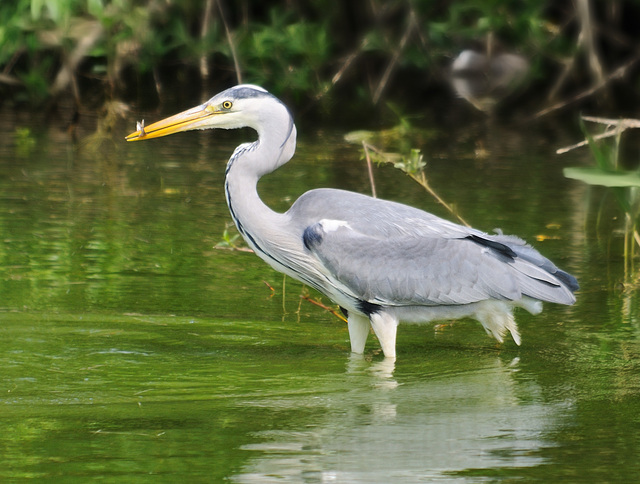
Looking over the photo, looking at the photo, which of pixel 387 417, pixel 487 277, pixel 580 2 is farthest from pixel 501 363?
pixel 580 2

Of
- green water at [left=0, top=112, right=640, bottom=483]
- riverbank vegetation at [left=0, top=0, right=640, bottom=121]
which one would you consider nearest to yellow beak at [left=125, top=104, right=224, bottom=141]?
green water at [left=0, top=112, right=640, bottom=483]

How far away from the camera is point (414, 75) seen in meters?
17.7

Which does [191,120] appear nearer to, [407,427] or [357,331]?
[357,331]

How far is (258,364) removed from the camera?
19.2 ft

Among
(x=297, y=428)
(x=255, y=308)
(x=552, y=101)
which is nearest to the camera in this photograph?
(x=297, y=428)

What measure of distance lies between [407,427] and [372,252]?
4.16ft

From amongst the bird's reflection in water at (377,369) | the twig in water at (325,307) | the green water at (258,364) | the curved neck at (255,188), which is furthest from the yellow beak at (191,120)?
the bird's reflection in water at (377,369)

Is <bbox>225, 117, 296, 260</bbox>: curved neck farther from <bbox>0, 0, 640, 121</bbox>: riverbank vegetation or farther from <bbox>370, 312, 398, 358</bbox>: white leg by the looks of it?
<bbox>0, 0, 640, 121</bbox>: riverbank vegetation

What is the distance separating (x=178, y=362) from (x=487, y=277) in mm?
1625

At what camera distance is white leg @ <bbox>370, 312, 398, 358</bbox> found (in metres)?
5.92

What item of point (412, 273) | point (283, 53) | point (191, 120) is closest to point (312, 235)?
point (412, 273)

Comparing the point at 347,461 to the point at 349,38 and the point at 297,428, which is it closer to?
the point at 297,428

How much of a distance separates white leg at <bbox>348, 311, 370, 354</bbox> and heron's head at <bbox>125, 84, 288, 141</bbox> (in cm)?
112

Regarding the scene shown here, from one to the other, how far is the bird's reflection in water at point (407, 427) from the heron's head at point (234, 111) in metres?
1.36
